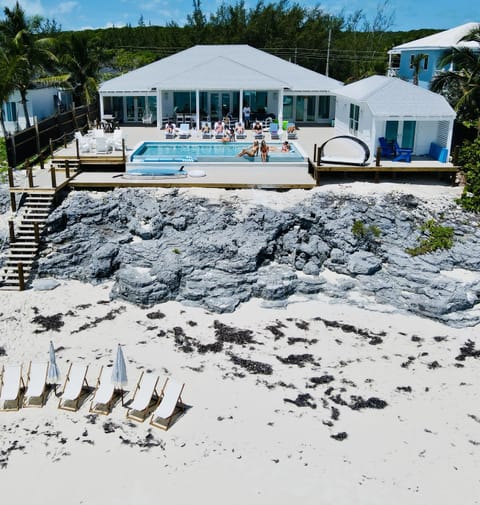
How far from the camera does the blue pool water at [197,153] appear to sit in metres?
22.8

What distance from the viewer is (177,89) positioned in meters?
28.1

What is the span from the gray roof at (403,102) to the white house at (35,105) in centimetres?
1554

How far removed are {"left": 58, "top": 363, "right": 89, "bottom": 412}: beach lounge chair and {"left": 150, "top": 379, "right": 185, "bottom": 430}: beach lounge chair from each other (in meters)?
1.77

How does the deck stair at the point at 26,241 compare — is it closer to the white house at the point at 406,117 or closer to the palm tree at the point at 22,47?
the palm tree at the point at 22,47

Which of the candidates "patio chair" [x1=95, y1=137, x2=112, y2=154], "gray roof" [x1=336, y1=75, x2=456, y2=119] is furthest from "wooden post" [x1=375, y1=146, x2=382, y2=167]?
"patio chair" [x1=95, y1=137, x2=112, y2=154]

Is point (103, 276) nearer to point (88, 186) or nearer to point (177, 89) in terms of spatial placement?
point (88, 186)

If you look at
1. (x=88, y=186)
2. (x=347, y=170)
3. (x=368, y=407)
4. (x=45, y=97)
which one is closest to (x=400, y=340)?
(x=368, y=407)

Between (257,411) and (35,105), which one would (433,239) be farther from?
(35,105)

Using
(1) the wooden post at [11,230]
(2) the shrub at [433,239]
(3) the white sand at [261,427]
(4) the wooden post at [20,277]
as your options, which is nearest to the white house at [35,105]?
(1) the wooden post at [11,230]

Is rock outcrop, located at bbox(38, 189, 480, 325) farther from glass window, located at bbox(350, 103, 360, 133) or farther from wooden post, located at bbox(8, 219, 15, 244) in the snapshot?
glass window, located at bbox(350, 103, 360, 133)

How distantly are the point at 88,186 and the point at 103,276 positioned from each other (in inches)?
173

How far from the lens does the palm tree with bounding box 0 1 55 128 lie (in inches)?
1025

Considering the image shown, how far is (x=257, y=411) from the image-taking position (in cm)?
1228

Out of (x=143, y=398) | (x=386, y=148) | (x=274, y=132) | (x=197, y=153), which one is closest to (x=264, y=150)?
(x=197, y=153)
